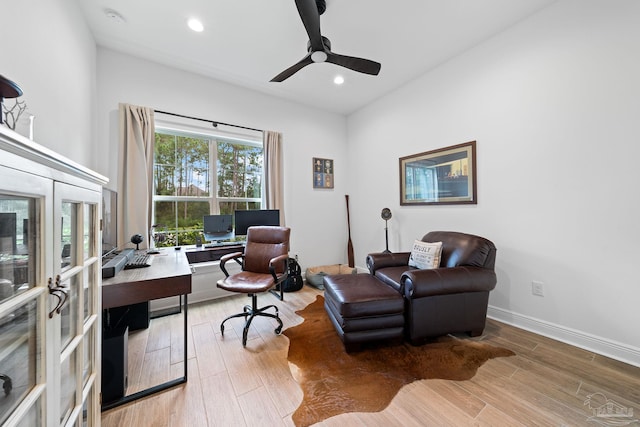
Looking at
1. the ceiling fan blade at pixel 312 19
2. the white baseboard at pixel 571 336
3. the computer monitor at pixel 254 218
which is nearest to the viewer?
the ceiling fan blade at pixel 312 19

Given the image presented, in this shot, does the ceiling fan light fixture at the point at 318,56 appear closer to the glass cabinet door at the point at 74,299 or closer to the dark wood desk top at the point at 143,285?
the glass cabinet door at the point at 74,299

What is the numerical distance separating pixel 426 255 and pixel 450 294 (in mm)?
540

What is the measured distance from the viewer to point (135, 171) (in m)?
2.71

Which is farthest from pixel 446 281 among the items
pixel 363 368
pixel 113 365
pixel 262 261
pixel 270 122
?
pixel 270 122

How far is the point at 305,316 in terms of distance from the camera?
103 inches

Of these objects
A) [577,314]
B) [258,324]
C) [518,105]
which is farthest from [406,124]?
[258,324]

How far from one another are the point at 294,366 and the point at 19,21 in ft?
8.89

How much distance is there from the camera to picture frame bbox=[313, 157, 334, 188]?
412cm

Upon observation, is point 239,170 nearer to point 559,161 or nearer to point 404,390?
point 404,390

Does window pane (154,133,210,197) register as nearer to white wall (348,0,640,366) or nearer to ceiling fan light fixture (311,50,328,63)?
ceiling fan light fixture (311,50,328,63)

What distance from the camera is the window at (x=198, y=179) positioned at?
3.08 m

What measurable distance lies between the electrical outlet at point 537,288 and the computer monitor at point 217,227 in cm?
349

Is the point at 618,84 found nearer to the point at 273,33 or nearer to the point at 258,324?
the point at 273,33

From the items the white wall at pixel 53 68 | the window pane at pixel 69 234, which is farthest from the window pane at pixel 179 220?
the window pane at pixel 69 234
